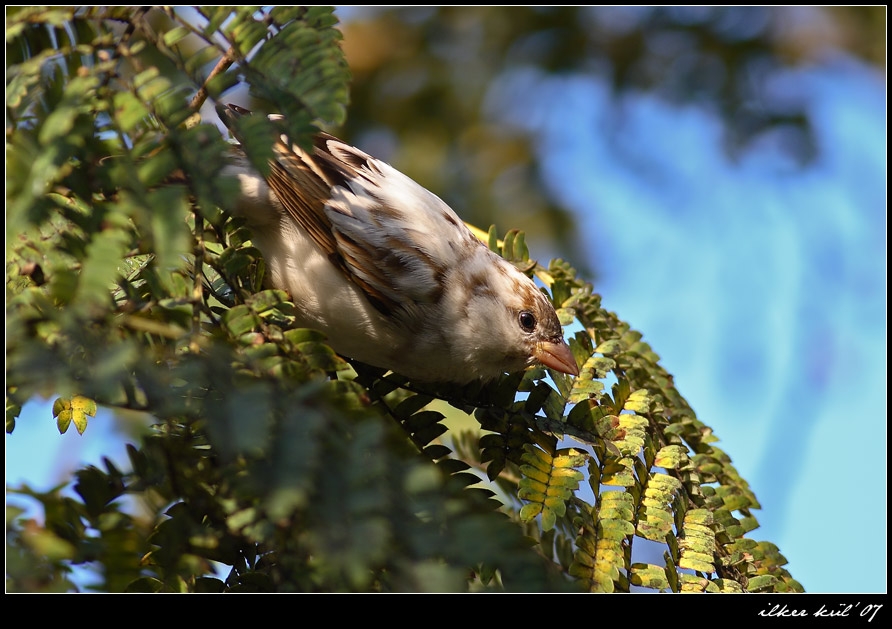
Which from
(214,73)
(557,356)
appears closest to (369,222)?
(557,356)

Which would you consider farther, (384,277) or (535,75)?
(535,75)

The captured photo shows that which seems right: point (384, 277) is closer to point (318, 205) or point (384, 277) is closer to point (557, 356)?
point (318, 205)

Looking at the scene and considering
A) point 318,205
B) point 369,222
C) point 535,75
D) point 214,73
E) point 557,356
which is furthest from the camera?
point 535,75

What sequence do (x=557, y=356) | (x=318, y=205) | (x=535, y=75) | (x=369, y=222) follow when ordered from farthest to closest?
(x=535, y=75) → (x=369, y=222) → (x=318, y=205) → (x=557, y=356)

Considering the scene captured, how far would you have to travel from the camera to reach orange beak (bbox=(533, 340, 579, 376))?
9.67ft

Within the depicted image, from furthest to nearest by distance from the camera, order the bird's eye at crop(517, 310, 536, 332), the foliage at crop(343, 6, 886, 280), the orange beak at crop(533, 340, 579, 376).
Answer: the foliage at crop(343, 6, 886, 280)
the bird's eye at crop(517, 310, 536, 332)
the orange beak at crop(533, 340, 579, 376)

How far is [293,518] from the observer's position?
1.48 m

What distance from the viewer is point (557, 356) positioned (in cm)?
314

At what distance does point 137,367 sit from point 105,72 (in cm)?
61

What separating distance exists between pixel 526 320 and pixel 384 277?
65 cm

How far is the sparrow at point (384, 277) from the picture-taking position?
3.34m

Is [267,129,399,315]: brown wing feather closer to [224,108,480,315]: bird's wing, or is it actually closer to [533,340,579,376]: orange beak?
[224,108,480,315]: bird's wing

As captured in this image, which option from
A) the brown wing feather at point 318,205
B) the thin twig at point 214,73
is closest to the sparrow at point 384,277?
the brown wing feather at point 318,205

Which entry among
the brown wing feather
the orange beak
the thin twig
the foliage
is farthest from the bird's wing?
the foliage
